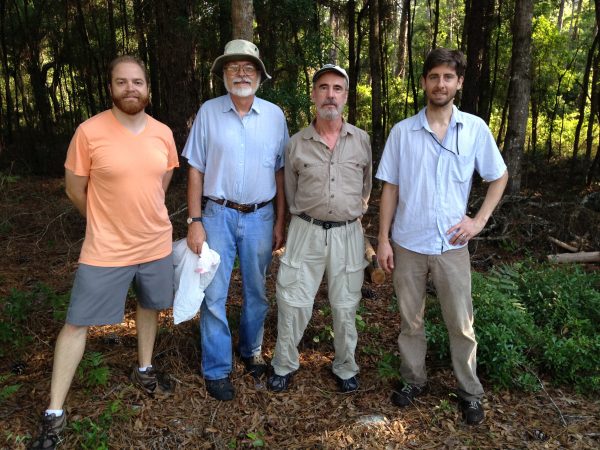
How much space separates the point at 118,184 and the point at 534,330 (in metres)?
3.56

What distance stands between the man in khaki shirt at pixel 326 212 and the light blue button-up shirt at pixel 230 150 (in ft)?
0.74

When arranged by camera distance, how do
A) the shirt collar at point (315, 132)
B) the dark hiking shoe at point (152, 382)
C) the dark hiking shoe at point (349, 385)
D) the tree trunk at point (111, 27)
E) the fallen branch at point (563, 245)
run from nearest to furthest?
the shirt collar at point (315, 132)
the dark hiking shoe at point (152, 382)
the dark hiking shoe at point (349, 385)
the fallen branch at point (563, 245)
the tree trunk at point (111, 27)

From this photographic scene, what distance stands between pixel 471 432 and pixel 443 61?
2.45 metres

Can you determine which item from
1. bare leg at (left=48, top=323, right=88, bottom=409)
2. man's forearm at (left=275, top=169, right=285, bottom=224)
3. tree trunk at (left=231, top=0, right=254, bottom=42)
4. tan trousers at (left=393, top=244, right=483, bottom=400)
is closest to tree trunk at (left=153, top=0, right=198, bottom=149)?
tree trunk at (left=231, top=0, right=254, bottom=42)

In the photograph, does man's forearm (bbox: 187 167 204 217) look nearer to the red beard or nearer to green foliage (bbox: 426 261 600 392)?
the red beard

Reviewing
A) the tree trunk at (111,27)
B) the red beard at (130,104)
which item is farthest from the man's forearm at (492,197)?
the tree trunk at (111,27)

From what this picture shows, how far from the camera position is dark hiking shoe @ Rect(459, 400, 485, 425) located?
326cm

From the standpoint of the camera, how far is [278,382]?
11.9 feet

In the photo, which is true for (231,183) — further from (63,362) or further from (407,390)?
(407,390)

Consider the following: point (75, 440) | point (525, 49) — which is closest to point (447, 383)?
point (75, 440)

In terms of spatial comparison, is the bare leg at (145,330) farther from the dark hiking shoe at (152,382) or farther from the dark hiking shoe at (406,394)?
the dark hiking shoe at (406,394)

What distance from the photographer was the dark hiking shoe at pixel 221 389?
3.45 meters

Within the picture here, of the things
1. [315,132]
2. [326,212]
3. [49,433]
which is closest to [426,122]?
[315,132]

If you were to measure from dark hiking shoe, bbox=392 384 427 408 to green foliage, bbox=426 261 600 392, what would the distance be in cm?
40
